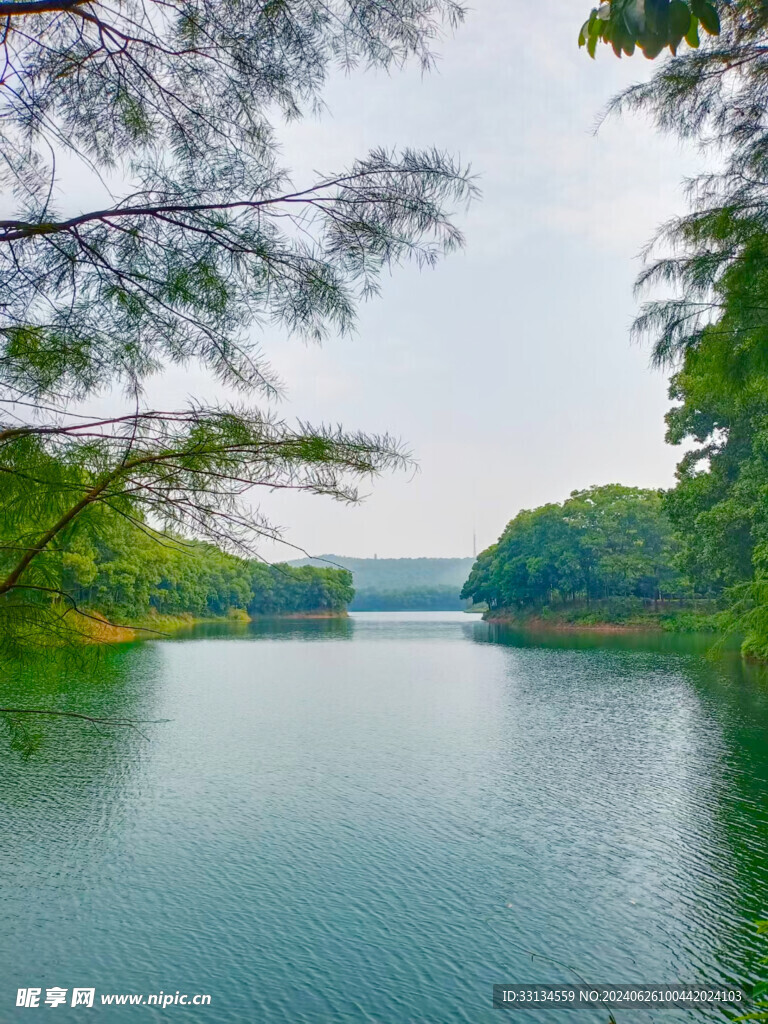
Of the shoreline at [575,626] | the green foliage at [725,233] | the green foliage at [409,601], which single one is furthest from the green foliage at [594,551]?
the green foliage at [409,601]

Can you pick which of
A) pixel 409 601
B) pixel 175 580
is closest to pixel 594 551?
pixel 175 580

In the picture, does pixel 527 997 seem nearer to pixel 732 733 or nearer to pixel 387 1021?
pixel 387 1021

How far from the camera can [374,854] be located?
285 inches

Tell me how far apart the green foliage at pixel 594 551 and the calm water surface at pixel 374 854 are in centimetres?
2764

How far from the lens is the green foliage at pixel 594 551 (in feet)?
138

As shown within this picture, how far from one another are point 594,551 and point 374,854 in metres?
38.2

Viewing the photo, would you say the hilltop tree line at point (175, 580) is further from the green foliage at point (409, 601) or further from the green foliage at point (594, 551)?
the green foliage at point (409, 601)

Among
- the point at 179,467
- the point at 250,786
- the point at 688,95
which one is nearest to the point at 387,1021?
the point at 179,467

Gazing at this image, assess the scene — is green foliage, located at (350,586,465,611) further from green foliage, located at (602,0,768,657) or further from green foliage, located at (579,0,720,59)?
green foliage, located at (579,0,720,59)

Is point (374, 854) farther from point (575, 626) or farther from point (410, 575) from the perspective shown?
point (410, 575)

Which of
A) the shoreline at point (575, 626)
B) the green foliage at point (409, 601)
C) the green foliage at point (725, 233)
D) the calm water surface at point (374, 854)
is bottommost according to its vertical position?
the calm water surface at point (374, 854)

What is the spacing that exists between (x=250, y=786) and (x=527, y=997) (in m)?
5.54

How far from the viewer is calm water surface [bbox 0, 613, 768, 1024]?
5.17 metres

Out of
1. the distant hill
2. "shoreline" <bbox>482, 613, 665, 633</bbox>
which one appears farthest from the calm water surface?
the distant hill
